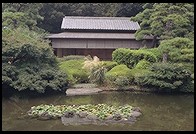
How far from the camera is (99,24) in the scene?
91.2 feet

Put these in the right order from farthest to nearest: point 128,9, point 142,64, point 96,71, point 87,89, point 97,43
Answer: point 128,9 < point 97,43 < point 142,64 < point 96,71 < point 87,89

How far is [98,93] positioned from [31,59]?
11.4 feet

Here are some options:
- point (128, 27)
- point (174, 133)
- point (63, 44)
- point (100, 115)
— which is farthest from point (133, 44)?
point (174, 133)

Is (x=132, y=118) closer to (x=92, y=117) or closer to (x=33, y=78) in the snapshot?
(x=92, y=117)

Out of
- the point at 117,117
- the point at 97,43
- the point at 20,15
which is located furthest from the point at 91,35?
the point at 117,117

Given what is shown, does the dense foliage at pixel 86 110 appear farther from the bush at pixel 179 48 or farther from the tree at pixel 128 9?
the tree at pixel 128 9

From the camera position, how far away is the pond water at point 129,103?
10266mm

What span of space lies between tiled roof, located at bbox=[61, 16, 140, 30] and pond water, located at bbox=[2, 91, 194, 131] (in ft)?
38.8

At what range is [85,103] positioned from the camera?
45.2 feet

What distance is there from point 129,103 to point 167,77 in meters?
3.04

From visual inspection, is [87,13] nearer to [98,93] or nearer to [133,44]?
[133,44]

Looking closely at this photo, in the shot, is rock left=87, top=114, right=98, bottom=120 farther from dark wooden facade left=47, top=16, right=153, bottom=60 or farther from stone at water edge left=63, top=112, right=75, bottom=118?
dark wooden facade left=47, top=16, right=153, bottom=60

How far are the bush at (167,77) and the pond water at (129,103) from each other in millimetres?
624

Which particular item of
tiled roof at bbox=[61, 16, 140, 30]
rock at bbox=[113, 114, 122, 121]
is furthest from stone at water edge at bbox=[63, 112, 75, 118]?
tiled roof at bbox=[61, 16, 140, 30]
